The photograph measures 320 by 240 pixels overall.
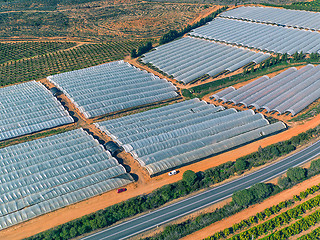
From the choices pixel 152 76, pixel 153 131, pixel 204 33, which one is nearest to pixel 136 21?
pixel 204 33

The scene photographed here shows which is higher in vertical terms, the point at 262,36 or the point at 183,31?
the point at 183,31

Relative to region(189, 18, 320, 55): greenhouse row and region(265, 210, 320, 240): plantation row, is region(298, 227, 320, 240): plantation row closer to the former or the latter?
region(265, 210, 320, 240): plantation row

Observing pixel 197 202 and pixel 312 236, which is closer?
pixel 312 236

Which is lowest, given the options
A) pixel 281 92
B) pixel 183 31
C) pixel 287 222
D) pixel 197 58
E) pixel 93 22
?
pixel 287 222

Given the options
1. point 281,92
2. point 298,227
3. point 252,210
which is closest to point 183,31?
point 281,92

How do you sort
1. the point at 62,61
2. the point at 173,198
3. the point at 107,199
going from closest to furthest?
the point at 107,199, the point at 173,198, the point at 62,61

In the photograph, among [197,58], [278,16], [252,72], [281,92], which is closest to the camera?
[281,92]

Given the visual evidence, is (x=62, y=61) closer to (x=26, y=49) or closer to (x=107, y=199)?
(x=26, y=49)

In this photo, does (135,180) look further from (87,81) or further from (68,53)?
(68,53)
